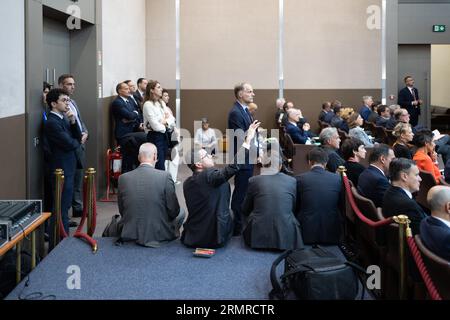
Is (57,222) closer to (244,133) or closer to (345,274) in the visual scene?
(244,133)

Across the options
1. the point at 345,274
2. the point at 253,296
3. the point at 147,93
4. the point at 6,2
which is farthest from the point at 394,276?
the point at 147,93

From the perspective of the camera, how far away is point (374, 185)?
4.53m

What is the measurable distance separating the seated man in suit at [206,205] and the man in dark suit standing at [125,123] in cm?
303

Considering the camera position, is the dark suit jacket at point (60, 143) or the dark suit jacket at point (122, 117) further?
the dark suit jacket at point (122, 117)

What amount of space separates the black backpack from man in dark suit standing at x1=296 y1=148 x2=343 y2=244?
99 cm

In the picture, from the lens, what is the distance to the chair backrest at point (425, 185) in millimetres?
5273

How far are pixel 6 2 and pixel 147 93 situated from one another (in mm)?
3034

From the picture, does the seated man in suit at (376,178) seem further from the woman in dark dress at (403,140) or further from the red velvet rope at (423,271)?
the red velvet rope at (423,271)

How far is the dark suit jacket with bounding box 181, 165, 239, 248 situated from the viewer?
444 cm

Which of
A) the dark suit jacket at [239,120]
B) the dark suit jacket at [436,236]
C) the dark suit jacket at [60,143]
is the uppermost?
the dark suit jacket at [239,120]

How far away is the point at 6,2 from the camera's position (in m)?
4.53

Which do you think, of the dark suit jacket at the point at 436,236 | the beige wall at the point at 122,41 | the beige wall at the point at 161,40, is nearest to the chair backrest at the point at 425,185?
the dark suit jacket at the point at 436,236

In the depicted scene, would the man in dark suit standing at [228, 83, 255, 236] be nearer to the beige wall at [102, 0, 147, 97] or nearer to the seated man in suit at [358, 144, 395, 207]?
the seated man in suit at [358, 144, 395, 207]

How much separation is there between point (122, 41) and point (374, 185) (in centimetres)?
609
